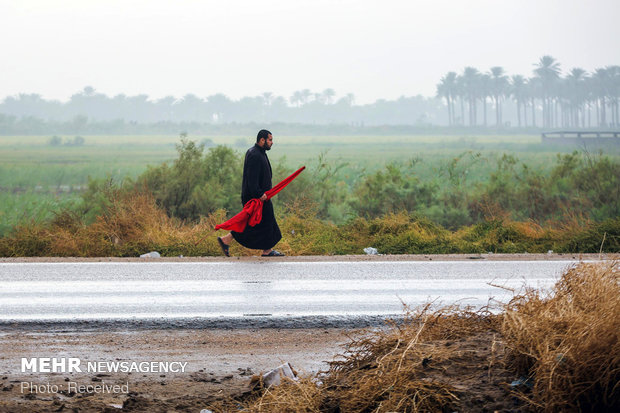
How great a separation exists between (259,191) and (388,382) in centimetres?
748

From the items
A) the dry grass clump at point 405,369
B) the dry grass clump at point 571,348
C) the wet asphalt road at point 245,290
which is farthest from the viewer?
the wet asphalt road at point 245,290

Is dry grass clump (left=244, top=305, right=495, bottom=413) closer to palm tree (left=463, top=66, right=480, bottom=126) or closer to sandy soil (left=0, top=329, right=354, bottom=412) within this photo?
sandy soil (left=0, top=329, right=354, bottom=412)

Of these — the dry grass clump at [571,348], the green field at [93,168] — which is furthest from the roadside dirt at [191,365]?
the green field at [93,168]

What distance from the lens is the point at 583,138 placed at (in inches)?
3024

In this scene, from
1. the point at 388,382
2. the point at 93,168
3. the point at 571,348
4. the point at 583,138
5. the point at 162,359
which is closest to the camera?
the point at 571,348

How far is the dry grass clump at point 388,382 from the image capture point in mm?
4148

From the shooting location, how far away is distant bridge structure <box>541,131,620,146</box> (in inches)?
2670

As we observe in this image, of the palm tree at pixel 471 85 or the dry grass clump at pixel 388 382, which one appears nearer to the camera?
the dry grass clump at pixel 388 382

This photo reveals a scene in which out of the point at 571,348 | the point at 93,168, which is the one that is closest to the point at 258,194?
the point at 571,348

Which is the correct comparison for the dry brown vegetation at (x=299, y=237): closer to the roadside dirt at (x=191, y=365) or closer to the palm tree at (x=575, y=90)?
the roadside dirt at (x=191, y=365)

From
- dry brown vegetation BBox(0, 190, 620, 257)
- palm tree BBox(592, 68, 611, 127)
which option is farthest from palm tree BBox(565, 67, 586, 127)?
dry brown vegetation BBox(0, 190, 620, 257)

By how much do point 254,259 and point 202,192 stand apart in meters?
6.30

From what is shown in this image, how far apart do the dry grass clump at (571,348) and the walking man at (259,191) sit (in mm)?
7286

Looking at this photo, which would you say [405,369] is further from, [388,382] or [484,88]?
[484,88]
